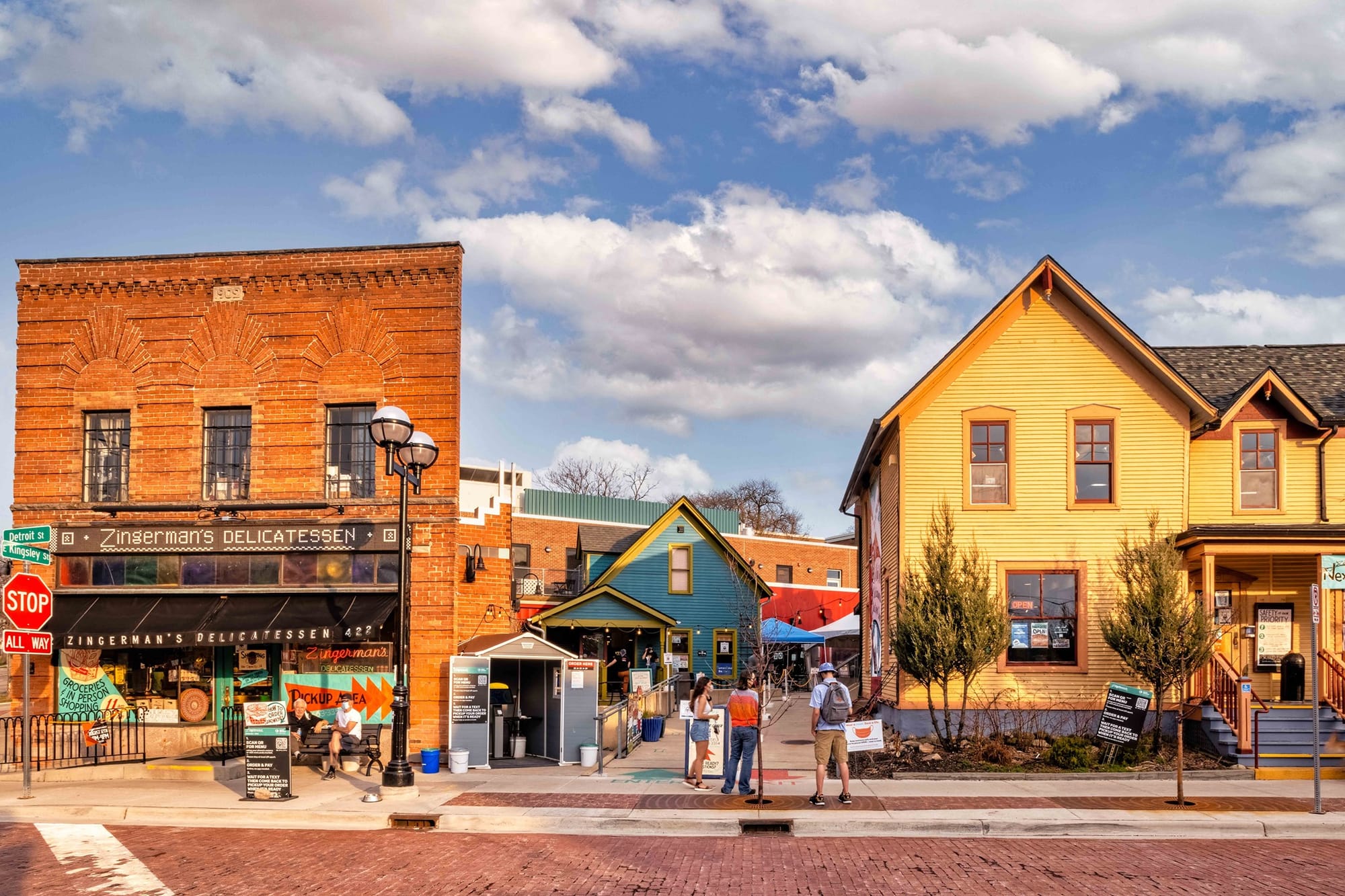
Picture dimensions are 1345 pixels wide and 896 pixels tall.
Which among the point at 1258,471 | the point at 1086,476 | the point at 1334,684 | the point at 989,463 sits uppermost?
the point at 989,463

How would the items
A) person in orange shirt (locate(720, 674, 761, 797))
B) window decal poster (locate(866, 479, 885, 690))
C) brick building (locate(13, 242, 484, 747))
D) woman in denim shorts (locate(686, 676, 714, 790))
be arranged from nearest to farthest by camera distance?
person in orange shirt (locate(720, 674, 761, 797))
woman in denim shorts (locate(686, 676, 714, 790))
brick building (locate(13, 242, 484, 747))
window decal poster (locate(866, 479, 885, 690))

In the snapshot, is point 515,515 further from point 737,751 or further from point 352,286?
point 737,751

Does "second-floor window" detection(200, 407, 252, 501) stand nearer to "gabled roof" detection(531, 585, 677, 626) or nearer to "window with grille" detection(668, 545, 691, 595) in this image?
"gabled roof" detection(531, 585, 677, 626)

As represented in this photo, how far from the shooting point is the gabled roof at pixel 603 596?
36406 mm

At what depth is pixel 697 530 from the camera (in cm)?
4200

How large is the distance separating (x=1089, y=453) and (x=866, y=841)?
1198cm

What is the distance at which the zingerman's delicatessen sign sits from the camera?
21719 millimetres

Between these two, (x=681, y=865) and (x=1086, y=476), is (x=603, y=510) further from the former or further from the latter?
(x=681, y=865)

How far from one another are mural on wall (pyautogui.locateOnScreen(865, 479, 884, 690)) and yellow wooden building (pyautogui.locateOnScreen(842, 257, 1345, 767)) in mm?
4193

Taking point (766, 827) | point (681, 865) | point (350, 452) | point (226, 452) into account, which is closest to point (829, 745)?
point (766, 827)

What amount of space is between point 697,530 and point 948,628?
70.7ft

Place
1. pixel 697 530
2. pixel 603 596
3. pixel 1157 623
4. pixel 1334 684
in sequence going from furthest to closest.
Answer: pixel 697 530
pixel 603 596
pixel 1334 684
pixel 1157 623

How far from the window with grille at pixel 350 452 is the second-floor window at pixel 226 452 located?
1.66 m

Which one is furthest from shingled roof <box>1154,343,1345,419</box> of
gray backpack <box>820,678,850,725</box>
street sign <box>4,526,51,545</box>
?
street sign <box>4,526,51,545</box>
